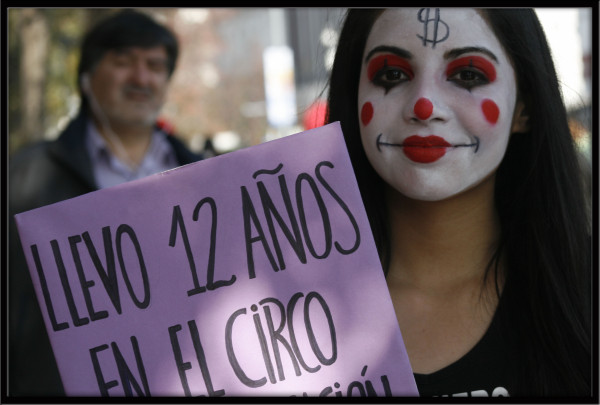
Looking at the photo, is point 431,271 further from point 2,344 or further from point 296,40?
point 296,40

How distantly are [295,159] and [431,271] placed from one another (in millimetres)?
470

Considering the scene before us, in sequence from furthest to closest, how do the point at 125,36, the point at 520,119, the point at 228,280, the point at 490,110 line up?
the point at 125,36, the point at 520,119, the point at 490,110, the point at 228,280

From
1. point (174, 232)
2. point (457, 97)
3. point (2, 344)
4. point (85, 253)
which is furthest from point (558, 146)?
point (2, 344)

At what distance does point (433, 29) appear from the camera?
1.56m

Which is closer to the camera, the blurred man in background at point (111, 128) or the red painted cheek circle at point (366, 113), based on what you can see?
the red painted cheek circle at point (366, 113)

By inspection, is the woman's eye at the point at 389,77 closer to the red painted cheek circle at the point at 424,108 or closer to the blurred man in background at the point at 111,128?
the red painted cheek circle at the point at 424,108

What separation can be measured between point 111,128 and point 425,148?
2.68 metres

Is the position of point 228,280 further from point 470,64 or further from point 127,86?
point 127,86

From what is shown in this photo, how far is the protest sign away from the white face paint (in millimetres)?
166

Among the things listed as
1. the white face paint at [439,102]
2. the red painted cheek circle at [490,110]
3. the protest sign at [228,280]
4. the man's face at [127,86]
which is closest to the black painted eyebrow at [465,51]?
the white face paint at [439,102]

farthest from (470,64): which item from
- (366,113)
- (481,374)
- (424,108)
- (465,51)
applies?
(481,374)

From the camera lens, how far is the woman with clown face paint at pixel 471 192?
1571 millimetres

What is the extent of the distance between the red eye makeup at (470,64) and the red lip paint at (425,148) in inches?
5.8

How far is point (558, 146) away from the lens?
1.73 meters
